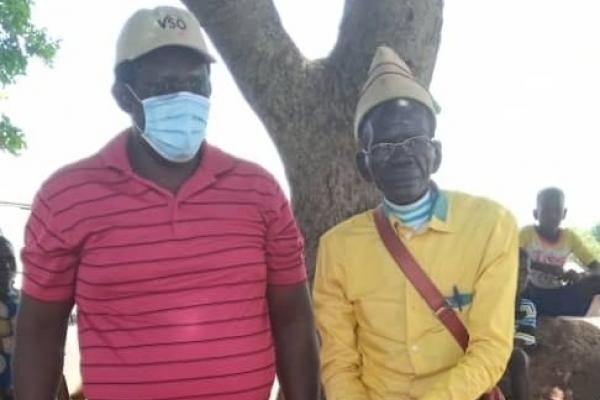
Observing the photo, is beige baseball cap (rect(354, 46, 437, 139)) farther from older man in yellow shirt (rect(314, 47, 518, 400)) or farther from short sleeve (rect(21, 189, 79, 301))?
short sleeve (rect(21, 189, 79, 301))

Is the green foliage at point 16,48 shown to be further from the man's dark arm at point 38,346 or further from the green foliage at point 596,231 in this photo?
the green foliage at point 596,231

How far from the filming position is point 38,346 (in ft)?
7.92

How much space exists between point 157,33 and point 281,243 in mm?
681

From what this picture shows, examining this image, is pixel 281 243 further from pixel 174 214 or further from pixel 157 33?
pixel 157 33

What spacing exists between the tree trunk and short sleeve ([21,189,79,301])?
7.96ft

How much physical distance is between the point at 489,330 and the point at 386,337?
1.02 feet

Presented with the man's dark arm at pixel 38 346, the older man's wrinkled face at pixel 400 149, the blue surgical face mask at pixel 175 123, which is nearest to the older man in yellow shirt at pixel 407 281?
the older man's wrinkled face at pixel 400 149

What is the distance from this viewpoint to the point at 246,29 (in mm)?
4848

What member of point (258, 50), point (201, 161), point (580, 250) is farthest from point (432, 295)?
point (580, 250)

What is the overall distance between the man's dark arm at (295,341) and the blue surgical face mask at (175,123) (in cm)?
48

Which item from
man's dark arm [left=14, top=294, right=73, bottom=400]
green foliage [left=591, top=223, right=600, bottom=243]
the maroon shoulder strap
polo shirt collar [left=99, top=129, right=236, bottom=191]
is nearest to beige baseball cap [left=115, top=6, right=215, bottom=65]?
polo shirt collar [left=99, top=129, right=236, bottom=191]

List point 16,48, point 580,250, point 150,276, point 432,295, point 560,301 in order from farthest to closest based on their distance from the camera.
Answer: point 16,48
point 580,250
point 560,301
point 432,295
point 150,276

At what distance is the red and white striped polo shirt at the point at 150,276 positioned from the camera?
229cm

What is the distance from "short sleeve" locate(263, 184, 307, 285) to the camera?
8.02 ft
